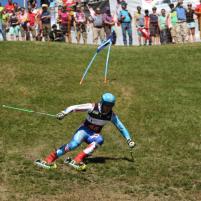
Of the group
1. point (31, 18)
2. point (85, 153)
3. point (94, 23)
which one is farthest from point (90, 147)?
point (31, 18)

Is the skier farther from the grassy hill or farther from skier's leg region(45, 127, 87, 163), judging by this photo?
the grassy hill

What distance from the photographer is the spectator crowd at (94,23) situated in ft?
98.1

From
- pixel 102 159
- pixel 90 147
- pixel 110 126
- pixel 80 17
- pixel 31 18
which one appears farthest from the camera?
pixel 31 18

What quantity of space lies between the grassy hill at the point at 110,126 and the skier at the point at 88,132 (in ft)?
1.15

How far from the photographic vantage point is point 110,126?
19812mm

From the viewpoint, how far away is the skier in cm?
1464

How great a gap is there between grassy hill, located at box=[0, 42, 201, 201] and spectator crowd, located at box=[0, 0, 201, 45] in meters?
1.41

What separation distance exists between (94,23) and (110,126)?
1169 cm

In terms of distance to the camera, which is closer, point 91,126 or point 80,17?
point 91,126

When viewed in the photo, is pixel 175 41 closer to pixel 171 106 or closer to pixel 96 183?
pixel 171 106

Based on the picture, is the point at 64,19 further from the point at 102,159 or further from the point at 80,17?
the point at 102,159

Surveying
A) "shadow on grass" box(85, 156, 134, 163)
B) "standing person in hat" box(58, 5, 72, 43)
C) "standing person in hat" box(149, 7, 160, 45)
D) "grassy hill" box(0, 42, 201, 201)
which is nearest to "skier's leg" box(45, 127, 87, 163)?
"grassy hill" box(0, 42, 201, 201)

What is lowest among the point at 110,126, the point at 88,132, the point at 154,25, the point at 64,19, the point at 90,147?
the point at 110,126

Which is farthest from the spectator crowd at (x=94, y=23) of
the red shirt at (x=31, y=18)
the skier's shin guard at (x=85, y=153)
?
the skier's shin guard at (x=85, y=153)
